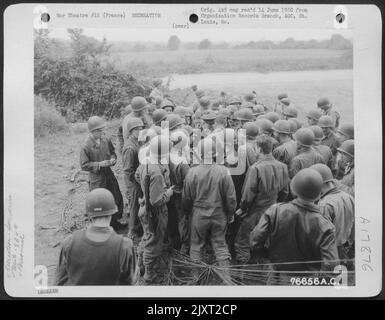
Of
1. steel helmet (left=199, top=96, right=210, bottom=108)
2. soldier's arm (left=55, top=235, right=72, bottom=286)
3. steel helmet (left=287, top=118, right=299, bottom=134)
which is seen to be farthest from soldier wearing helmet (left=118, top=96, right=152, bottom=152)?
steel helmet (left=287, top=118, right=299, bottom=134)

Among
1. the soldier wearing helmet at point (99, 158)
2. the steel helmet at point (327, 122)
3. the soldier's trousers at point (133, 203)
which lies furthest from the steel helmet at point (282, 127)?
the soldier wearing helmet at point (99, 158)

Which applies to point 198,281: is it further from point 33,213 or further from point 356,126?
point 356,126

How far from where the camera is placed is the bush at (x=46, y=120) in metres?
4.07

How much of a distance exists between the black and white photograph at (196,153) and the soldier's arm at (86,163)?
0.6 inches

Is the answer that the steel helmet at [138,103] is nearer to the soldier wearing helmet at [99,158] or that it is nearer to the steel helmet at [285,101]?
the soldier wearing helmet at [99,158]

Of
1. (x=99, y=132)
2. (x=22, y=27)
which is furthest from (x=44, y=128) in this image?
(x=22, y=27)

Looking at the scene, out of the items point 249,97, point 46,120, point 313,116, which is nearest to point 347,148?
point 313,116

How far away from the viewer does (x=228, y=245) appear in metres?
4.02

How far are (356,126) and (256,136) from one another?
76 centimetres

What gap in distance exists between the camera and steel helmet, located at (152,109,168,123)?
4086 mm

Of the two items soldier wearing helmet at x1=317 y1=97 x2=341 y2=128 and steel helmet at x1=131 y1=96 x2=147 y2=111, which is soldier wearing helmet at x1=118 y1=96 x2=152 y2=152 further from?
soldier wearing helmet at x1=317 y1=97 x2=341 y2=128

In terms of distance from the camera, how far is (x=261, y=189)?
3967 millimetres

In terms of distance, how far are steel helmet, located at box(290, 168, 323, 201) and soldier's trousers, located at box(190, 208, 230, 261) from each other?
56cm

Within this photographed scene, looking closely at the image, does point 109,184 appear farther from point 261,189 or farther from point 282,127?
point 282,127
